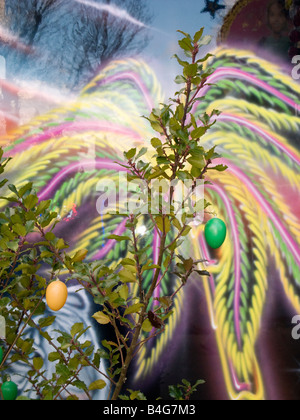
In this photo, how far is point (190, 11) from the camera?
2143mm

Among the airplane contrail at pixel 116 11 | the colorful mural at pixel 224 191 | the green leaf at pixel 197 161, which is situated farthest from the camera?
the airplane contrail at pixel 116 11

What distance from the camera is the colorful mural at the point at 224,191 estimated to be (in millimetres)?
2016

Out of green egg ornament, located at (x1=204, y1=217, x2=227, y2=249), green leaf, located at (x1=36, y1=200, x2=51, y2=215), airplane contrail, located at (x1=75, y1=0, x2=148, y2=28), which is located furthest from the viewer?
airplane contrail, located at (x1=75, y1=0, x2=148, y2=28)

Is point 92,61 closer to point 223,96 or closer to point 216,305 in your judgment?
point 223,96

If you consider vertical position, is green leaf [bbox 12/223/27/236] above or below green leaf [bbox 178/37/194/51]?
below

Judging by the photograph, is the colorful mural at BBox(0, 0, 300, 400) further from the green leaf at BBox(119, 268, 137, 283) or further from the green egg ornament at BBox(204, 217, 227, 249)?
the green leaf at BBox(119, 268, 137, 283)

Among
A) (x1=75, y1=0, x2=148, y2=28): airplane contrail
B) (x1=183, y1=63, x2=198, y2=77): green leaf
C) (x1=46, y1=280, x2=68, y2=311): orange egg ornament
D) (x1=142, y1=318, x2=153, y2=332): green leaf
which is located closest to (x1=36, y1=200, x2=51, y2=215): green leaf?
(x1=46, y1=280, x2=68, y2=311): orange egg ornament

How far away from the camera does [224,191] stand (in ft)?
6.92

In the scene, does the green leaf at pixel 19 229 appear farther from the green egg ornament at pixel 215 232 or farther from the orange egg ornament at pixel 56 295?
the green egg ornament at pixel 215 232

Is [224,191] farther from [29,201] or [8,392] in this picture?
[8,392]

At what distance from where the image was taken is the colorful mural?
202 centimetres

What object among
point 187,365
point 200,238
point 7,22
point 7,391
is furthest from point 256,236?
point 7,22

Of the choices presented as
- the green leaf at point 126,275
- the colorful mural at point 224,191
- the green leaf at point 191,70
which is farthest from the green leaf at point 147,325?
the green leaf at point 191,70

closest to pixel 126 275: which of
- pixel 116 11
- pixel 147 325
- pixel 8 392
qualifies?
pixel 147 325
